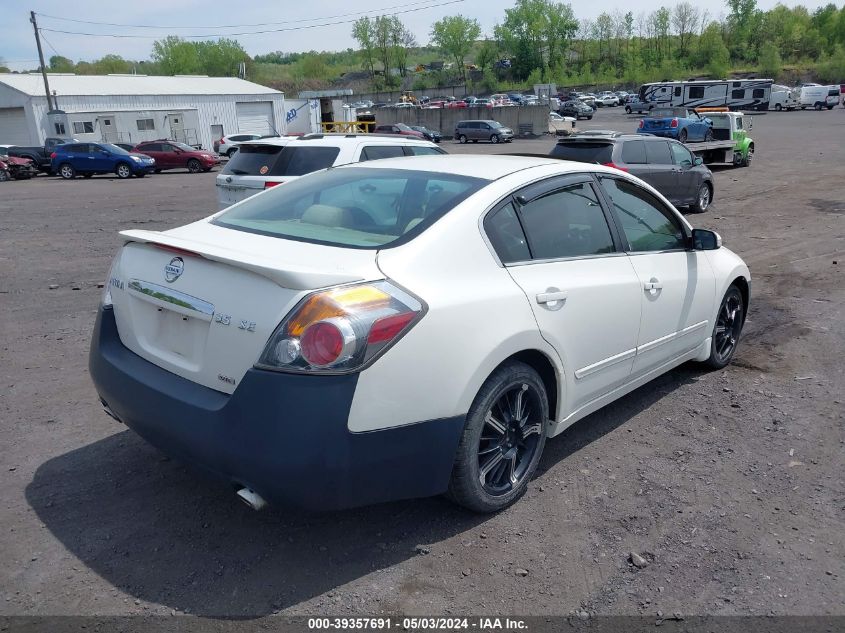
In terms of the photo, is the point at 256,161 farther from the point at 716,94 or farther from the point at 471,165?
the point at 716,94

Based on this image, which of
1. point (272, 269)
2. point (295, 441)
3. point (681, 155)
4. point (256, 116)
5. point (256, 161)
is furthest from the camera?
point (256, 116)

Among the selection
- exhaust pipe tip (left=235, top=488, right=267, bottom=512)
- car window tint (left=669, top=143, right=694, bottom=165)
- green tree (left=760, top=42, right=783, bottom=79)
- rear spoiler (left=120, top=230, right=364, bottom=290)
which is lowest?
exhaust pipe tip (left=235, top=488, right=267, bottom=512)

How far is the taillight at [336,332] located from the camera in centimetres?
270

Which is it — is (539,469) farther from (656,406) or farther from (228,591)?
(228,591)

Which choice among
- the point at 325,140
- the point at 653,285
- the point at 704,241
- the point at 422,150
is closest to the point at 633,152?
the point at 422,150

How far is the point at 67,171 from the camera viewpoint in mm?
30250

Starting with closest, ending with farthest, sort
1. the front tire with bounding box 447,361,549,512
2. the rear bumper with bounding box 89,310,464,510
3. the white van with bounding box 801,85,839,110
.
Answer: the rear bumper with bounding box 89,310,464,510 → the front tire with bounding box 447,361,549,512 → the white van with bounding box 801,85,839,110

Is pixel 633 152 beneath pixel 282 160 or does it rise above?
beneath

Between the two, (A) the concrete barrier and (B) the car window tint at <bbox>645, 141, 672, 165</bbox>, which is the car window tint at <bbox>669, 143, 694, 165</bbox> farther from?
(A) the concrete barrier

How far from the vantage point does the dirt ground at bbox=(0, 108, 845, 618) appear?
2.87 meters

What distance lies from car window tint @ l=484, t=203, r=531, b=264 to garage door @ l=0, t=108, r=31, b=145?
49146 mm

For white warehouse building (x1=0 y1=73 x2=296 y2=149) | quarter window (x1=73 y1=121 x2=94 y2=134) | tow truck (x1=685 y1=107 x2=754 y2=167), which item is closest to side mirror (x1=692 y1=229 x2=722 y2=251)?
tow truck (x1=685 y1=107 x2=754 y2=167)

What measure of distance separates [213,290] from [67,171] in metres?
31.4

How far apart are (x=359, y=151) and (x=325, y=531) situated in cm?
722
